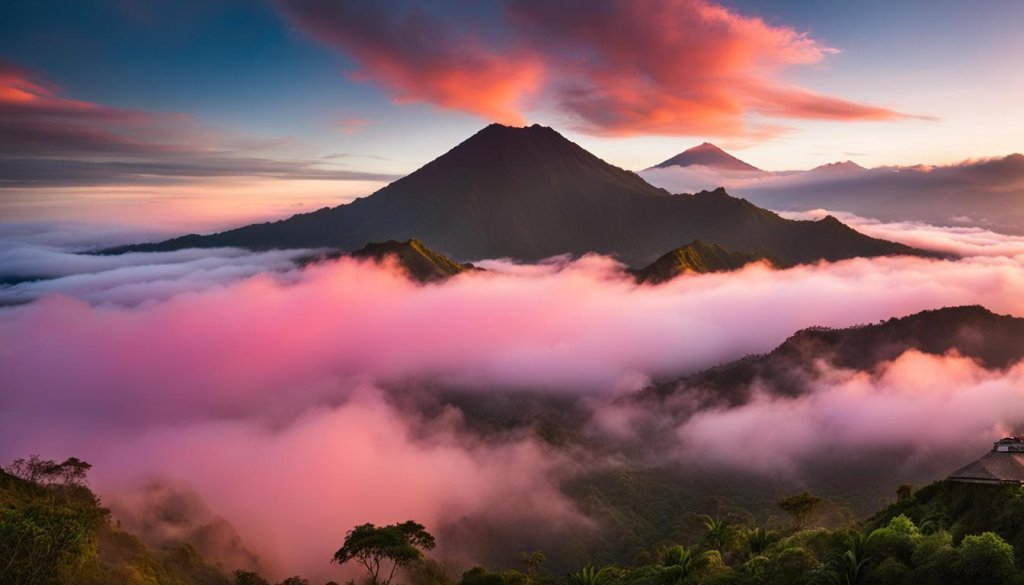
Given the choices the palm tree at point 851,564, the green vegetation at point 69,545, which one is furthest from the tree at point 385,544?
the palm tree at point 851,564

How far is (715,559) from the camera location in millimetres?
57875

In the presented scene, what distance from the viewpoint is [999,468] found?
53.9 m

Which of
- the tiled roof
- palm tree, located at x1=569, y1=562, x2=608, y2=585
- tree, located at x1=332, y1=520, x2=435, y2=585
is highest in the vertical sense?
the tiled roof

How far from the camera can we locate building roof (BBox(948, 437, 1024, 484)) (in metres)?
52.7

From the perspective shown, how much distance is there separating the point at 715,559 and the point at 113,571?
8331cm

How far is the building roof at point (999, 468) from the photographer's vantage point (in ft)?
173

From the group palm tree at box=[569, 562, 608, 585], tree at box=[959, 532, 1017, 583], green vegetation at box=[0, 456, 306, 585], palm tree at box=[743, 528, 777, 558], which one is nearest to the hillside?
green vegetation at box=[0, 456, 306, 585]

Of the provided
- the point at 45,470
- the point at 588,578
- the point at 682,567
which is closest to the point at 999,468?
the point at 682,567

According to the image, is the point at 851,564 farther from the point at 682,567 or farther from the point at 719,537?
the point at 719,537

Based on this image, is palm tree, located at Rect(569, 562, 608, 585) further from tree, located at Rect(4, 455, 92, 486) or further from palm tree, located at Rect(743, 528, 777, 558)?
tree, located at Rect(4, 455, 92, 486)

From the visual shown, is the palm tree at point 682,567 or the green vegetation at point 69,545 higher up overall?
the palm tree at point 682,567

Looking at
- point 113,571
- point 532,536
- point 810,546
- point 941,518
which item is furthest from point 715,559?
point 532,536

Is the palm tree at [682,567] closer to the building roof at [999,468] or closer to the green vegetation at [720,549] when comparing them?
the green vegetation at [720,549]

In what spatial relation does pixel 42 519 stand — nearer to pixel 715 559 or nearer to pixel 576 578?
pixel 576 578
